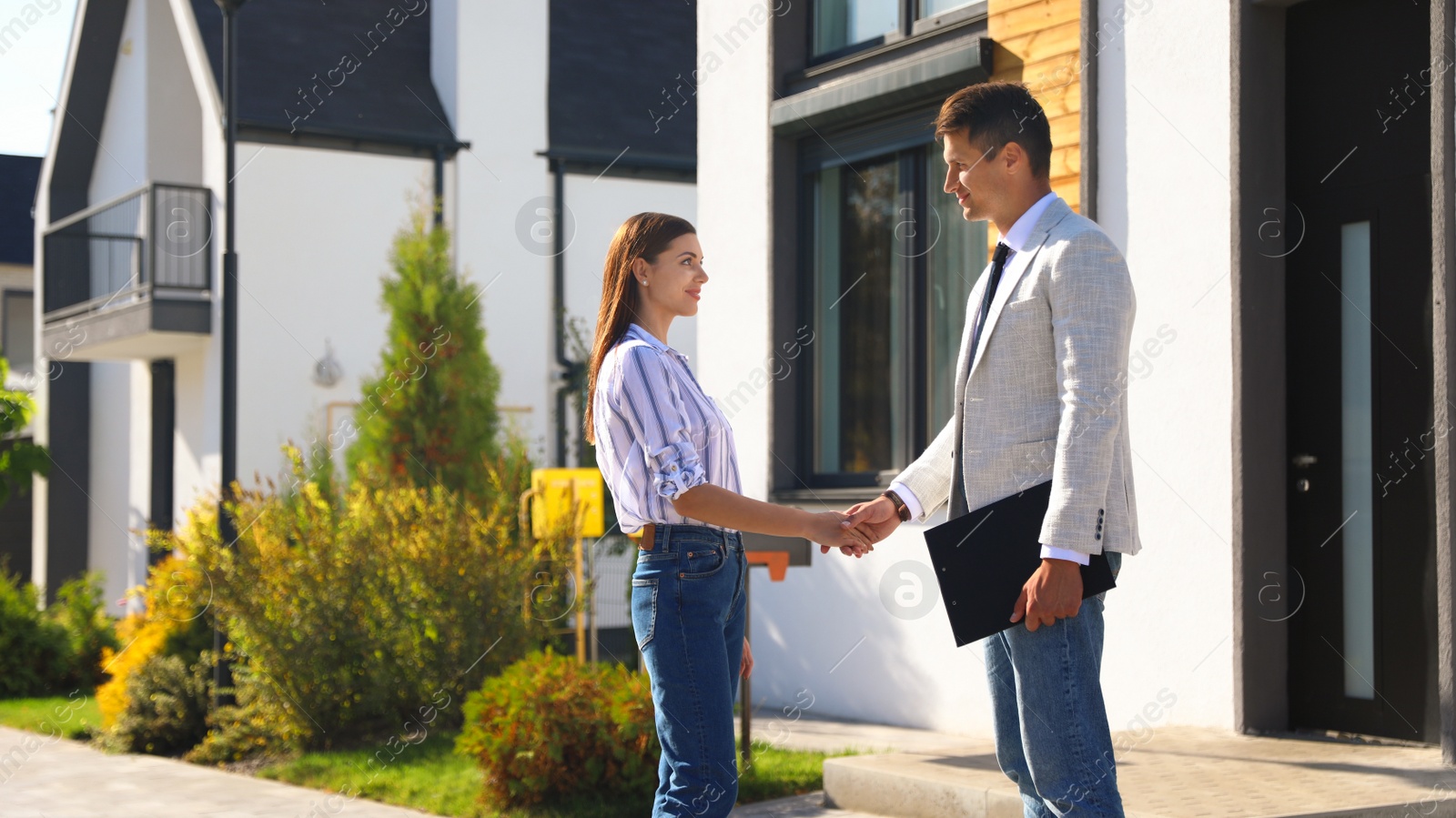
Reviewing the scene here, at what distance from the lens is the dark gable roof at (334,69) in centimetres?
1662

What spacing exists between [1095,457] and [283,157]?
14720mm

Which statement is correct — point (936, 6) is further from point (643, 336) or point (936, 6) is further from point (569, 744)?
point (643, 336)

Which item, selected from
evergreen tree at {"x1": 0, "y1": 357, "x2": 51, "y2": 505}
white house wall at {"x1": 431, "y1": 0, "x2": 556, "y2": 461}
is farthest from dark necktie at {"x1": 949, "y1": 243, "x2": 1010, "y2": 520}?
evergreen tree at {"x1": 0, "y1": 357, "x2": 51, "y2": 505}

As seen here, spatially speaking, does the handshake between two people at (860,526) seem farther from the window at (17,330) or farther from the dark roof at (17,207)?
the dark roof at (17,207)

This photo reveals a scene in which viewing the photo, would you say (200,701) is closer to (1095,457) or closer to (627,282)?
(627,282)

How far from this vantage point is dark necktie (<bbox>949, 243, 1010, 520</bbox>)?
11.5 ft

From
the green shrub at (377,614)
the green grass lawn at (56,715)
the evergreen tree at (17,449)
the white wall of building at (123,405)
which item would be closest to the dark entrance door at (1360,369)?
the green shrub at (377,614)

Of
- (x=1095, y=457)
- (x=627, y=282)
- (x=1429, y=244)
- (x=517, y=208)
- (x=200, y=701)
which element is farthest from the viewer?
(x=517, y=208)

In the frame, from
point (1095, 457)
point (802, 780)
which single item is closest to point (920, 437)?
point (802, 780)

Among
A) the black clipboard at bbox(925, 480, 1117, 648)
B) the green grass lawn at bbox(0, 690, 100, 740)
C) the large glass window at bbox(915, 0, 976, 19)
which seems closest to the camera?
the black clipboard at bbox(925, 480, 1117, 648)

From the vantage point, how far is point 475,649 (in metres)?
8.74

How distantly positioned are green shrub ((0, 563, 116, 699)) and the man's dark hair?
12.5 meters

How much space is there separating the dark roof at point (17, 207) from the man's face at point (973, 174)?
23.1 meters

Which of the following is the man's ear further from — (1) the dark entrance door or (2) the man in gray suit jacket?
(1) the dark entrance door
